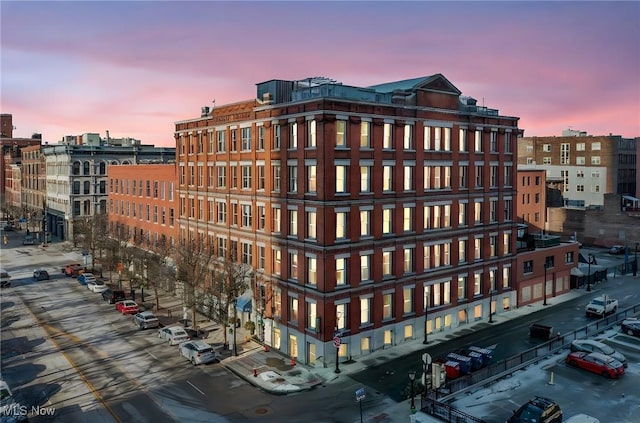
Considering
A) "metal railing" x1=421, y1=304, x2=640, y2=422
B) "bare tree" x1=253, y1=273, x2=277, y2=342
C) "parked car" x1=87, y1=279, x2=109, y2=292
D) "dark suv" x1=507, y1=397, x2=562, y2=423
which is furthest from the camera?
"parked car" x1=87, y1=279, x2=109, y2=292

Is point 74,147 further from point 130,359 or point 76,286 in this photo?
point 130,359

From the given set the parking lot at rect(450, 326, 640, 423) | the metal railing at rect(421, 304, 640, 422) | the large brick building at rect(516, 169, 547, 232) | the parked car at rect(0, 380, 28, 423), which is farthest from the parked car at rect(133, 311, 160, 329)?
the large brick building at rect(516, 169, 547, 232)

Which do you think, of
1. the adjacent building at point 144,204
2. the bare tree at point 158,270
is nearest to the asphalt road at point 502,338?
the bare tree at point 158,270

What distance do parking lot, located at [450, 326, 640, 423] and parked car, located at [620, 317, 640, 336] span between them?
672cm

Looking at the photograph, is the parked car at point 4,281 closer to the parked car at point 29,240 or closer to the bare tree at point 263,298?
the bare tree at point 263,298

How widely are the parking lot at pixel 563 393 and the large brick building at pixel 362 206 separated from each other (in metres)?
10.9

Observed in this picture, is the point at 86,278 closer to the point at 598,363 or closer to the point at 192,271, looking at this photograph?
the point at 192,271

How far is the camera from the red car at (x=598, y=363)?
37188 millimetres

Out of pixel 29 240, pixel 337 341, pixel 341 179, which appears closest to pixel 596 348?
pixel 337 341

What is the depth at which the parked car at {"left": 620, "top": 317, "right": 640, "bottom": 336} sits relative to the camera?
46.5m

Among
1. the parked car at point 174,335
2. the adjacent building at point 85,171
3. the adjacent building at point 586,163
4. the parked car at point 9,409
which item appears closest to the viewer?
the parked car at point 9,409

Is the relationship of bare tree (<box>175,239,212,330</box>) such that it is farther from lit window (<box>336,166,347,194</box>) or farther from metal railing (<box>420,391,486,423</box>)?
metal railing (<box>420,391,486,423</box>)

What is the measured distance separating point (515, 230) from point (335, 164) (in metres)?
26.6

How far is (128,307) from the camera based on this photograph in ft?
180
